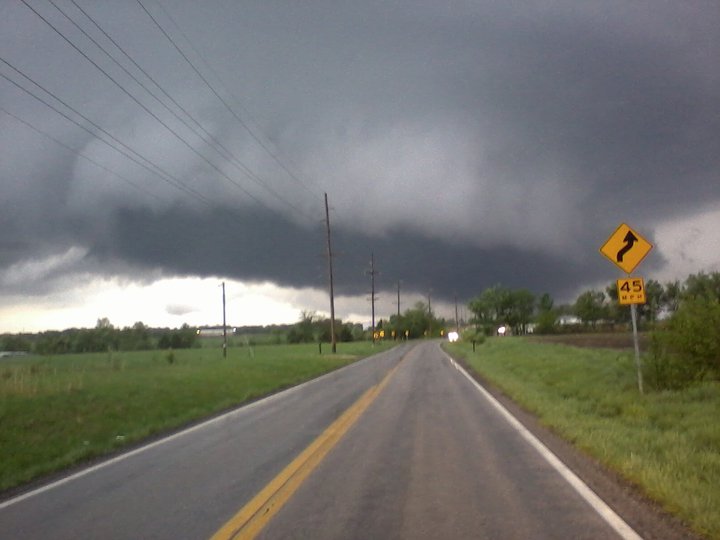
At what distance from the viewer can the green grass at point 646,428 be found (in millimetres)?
9094

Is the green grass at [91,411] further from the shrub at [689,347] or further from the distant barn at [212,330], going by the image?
the distant barn at [212,330]

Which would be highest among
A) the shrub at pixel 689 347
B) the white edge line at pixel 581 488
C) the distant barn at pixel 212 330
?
the distant barn at pixel 212 330

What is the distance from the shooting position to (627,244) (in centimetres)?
1877

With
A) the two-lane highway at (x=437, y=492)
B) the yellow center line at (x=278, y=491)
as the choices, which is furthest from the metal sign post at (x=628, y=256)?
the yellow center line at (x=278, y=491)

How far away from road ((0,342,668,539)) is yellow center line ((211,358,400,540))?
0.12 m

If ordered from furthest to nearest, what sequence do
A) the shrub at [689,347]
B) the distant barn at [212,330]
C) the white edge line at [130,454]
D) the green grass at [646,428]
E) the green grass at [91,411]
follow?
the distant barn at [212,330], the shrub at [689,347], the green grass at [91,411], the white edge line at [130,454], the green grass at [646,428]

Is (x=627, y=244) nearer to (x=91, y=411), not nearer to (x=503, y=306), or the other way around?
(x=91, y=411)

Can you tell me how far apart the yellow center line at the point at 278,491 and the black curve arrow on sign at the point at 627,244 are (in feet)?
24.3

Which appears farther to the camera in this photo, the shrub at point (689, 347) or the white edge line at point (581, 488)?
the shrub at point (689, 347)

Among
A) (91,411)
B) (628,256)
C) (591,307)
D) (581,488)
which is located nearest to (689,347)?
(628,256)

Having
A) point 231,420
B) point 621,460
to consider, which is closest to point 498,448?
point 621,460

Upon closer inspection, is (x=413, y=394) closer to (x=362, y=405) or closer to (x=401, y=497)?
(x=362, y=405)

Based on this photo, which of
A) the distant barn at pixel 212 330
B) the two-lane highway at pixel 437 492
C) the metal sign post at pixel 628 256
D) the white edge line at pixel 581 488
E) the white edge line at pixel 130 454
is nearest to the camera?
the white edge line at pixel 581 488

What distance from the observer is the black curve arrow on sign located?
61.3ft
